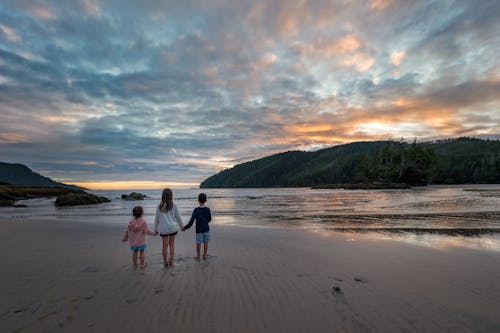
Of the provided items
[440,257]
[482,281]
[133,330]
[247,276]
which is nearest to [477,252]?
[440,257]

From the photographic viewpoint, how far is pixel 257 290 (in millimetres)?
5535

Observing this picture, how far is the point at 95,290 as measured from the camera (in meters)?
5.54

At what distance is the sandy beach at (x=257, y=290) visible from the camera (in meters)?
4.17

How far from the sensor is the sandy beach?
4.17 metres

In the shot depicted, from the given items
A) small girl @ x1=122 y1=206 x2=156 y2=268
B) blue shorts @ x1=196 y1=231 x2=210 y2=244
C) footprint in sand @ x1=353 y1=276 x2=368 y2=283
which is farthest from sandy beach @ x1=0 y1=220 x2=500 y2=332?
blue shorts @ x1=196 y1=231 x2=210 y2=244

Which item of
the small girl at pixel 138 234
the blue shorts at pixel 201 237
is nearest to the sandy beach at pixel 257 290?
the small girl at pixel 138 234

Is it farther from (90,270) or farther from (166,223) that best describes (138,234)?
(90,270)

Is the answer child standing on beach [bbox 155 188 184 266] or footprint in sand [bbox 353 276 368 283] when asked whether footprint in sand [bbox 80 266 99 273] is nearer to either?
child standing on beach [bbox 155 188 184 266]

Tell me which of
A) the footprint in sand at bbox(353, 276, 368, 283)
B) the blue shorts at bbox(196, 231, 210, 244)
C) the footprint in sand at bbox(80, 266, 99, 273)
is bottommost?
the footprint in sand at bbox(353, 276, 368, 283)

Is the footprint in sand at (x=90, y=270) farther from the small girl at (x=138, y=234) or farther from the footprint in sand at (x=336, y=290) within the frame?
the footprint in sand at (x=336, y=290)

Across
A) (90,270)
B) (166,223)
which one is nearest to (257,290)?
(166,223)

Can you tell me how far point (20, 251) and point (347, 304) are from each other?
1127 cm

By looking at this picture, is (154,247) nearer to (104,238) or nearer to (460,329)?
(104,238)

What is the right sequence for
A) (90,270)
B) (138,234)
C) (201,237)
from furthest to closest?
(201,237) → (138,234) → (90,270)
